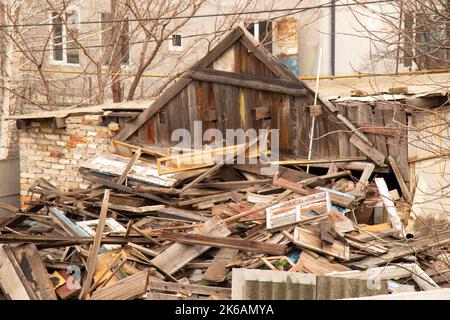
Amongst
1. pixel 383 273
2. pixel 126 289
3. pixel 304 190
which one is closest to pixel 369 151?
pixel 304 190

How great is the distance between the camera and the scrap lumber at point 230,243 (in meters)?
9.59

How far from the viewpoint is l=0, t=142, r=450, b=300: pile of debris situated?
9016 mm

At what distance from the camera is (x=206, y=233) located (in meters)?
10.1

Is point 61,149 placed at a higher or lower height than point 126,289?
higher

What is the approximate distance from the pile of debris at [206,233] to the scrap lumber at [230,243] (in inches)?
A: 0.6

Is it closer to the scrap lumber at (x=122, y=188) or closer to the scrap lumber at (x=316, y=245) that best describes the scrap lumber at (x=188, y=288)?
the scrap lumber at (x=316, y=245)

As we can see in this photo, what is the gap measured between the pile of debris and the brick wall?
1666 millimetres

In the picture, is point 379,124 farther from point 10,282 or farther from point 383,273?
point 10,282

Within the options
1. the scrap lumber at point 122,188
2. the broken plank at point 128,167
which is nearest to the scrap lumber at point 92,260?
the scrap lumber at point 122,188

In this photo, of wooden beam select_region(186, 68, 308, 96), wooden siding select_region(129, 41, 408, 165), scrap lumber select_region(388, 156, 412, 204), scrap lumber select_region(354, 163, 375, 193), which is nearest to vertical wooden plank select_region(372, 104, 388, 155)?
wooden siding select_region(129, 41, 408, 165)

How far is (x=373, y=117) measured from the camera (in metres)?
11.9

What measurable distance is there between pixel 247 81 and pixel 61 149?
451cm

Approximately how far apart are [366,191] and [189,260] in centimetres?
347

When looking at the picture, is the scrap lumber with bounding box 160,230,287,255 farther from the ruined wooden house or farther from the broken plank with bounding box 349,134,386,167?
the broken plank with bounding box 349,134,386,167
